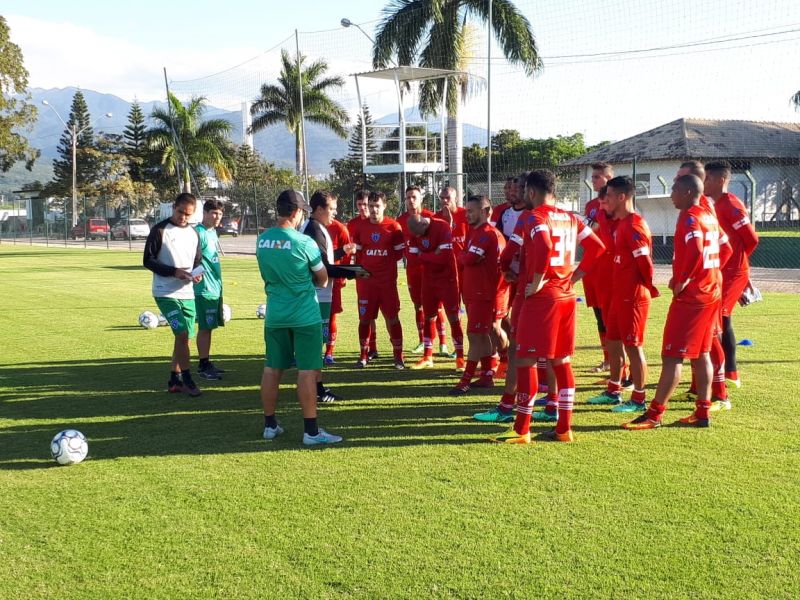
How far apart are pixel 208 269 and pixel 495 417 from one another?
12.7 feet

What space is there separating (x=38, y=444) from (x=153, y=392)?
Answer: 190 centimetres

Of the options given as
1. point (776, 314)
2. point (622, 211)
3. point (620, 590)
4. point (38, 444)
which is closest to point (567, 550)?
point (620, 590)

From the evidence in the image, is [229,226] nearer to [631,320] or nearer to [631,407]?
[631,407]

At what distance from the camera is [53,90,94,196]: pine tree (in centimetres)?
6898

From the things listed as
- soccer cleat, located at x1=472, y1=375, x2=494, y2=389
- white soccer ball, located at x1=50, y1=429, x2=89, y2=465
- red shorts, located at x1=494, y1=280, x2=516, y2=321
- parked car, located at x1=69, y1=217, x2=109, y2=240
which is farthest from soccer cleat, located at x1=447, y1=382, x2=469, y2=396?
parked car, located at x1=69, y1=217, x2=109, y2=240

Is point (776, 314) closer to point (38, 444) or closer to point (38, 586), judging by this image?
point (38, 444)

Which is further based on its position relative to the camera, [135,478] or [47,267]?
[47,267]

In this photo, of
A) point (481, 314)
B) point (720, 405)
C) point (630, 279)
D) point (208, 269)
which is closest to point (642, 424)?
point (720, 405)

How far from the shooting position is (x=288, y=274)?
5.92 meters

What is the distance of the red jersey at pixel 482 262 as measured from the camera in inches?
301

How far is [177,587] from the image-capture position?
3.80 metres

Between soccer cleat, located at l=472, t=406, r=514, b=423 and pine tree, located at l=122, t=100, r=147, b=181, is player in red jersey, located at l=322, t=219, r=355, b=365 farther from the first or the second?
pine tree, located at l=122, t=100, r=147, b=181

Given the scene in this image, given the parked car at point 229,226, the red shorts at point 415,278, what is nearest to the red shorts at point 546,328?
the red shorts at point 415,278

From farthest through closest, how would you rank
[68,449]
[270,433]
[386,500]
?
[270,433], [68,449], [386,500]
